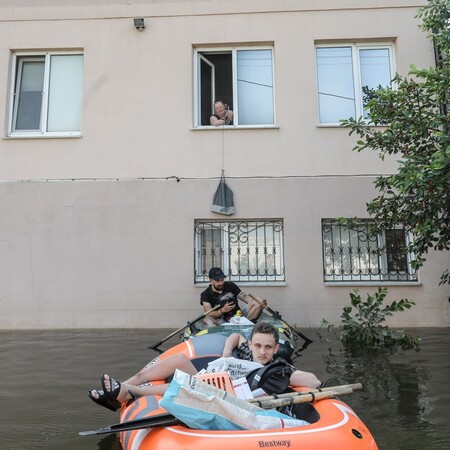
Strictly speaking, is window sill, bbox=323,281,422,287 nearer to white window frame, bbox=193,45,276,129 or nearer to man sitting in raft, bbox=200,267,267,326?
man sitting in raft, bbox=200,267,267,326

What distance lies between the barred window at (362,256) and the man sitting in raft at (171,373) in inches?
168

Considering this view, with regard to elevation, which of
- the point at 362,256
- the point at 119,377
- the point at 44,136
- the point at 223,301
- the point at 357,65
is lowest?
the point at 119,377

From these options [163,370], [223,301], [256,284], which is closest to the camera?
[163,370]

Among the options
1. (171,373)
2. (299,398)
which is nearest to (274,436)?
(299,398)

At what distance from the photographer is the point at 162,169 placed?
26.7 ft

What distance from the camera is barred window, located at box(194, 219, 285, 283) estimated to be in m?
7.84

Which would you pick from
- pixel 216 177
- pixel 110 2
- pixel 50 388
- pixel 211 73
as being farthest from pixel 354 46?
pixel 50 388

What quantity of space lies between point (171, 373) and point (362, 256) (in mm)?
5207

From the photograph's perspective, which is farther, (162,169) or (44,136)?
(44,136)

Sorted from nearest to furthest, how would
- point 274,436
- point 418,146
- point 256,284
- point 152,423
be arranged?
point 274,436 → point 152,423 → point 418,146 → point 256,284

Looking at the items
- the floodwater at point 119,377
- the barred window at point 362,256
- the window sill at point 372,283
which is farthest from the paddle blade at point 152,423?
the barred window at point 362,256

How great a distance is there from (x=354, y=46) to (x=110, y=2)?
16.5ft

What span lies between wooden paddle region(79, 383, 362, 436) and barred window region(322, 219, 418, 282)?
15.4 feet

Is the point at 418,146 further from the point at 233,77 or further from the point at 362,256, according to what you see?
the point at 233,77
